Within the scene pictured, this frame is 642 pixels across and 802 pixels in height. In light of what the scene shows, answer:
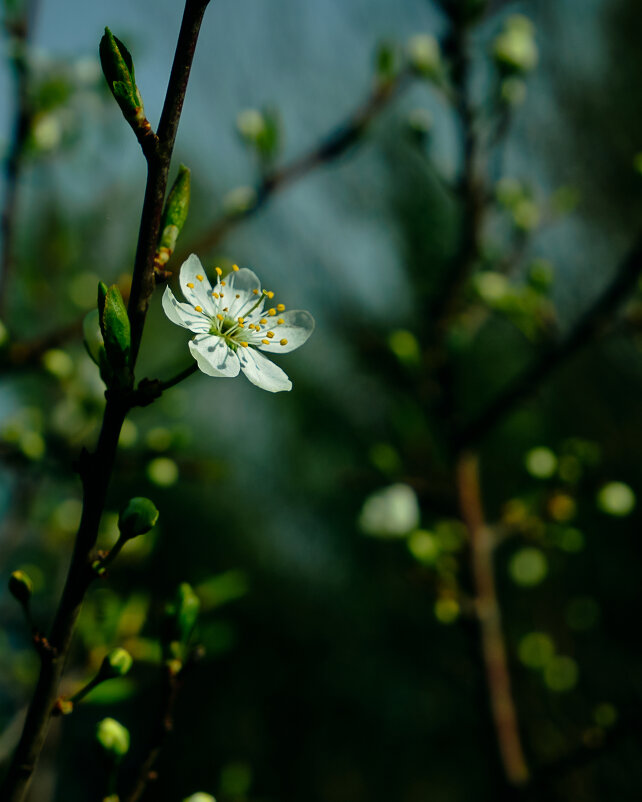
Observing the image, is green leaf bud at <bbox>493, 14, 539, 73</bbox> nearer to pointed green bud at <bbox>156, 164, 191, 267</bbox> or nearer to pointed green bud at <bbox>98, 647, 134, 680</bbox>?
pointed green bud at <bbox>156, 164, 191, 267</bbox>

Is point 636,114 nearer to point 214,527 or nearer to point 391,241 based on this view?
point 391,241

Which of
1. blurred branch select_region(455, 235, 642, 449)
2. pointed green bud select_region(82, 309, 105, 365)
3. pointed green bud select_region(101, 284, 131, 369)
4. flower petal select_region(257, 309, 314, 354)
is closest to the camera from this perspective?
pointed green bud select_region(101, 284, 131, 369)

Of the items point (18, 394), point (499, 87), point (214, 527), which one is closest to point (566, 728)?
point (499, 87)

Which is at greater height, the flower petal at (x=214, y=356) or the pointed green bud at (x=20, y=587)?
the flower petal at (x=214, y=356)

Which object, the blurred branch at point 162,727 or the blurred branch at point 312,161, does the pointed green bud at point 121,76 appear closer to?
the blurred branch at point 162,727

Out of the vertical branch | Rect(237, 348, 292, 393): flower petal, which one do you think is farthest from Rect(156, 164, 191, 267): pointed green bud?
the vertical branch

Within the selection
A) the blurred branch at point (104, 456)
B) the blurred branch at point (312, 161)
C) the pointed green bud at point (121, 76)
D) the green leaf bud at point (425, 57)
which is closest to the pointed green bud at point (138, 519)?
the blurred branch at point (104, 456)
